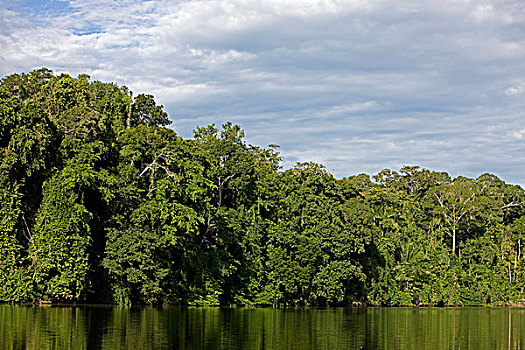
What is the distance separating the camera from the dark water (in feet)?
62.1

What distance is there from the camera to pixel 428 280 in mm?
59625

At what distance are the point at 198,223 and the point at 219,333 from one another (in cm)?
1863

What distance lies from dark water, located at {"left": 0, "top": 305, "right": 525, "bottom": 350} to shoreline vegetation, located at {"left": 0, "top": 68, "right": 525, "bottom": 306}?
640 centimetres

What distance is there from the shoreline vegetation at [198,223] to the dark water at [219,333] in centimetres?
640

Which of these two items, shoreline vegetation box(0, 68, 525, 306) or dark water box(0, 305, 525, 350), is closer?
dark water box(0, 305, 525, 350)

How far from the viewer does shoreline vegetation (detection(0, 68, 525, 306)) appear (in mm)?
35250

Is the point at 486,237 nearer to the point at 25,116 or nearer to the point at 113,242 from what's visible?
the point at 113,242

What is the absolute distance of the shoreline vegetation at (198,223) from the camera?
3525 cm

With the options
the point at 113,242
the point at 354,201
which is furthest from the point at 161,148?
the point at 354,201

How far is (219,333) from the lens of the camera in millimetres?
22688

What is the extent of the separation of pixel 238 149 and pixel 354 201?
516 inches

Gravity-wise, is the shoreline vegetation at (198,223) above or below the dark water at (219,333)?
above

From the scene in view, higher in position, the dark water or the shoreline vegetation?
the shoreline vegetation

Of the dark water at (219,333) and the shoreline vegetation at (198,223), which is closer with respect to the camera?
the dark water at (219,333)
